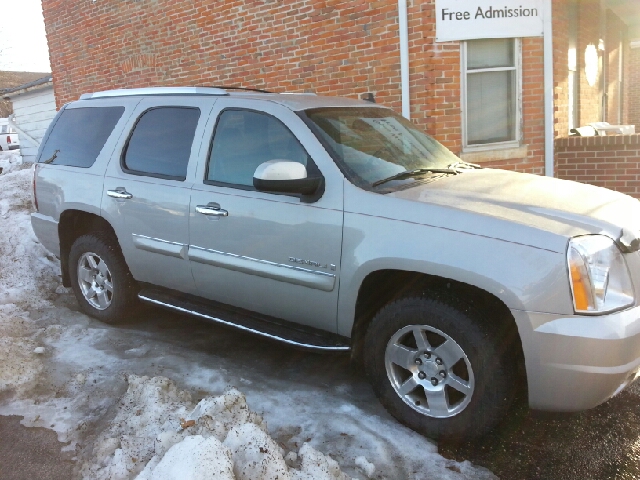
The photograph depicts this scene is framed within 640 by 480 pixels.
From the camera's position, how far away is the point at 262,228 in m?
3.67

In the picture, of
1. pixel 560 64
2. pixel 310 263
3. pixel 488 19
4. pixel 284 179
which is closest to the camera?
pixel 284 179

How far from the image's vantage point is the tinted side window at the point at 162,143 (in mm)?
4277

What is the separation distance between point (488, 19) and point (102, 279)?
5.81m

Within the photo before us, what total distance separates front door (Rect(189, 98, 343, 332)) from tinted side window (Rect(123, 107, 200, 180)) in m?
0.26

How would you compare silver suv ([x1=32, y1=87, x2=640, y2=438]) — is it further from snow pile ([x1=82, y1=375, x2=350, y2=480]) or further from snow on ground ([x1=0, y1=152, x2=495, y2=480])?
snow pile ([x1=82, y1=375, x2=350, y2=480])

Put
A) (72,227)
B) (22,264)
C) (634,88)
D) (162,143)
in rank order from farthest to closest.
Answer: (634,88)
(22,264)
(72,227)
(162,143)

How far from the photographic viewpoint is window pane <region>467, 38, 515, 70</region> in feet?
25.8

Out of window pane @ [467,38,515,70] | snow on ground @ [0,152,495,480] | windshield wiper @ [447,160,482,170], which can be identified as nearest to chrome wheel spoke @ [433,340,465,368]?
snow on ground @ [0,152,495,480]

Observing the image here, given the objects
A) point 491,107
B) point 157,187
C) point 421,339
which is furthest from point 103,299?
point 491,107

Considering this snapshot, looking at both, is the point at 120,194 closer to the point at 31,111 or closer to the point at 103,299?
the point at 103,299

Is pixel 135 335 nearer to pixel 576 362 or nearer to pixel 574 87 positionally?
pixel 576 362

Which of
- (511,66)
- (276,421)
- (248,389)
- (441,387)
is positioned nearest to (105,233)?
(248,389)

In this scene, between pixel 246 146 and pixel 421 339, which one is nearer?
pixel 421 339

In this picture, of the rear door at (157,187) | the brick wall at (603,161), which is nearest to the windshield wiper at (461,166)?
the rear door at (157,187)
